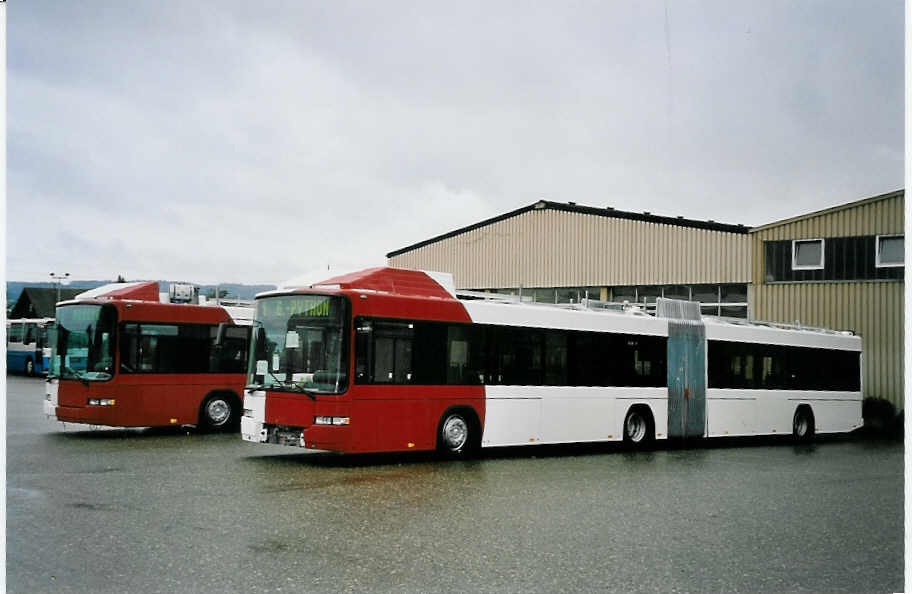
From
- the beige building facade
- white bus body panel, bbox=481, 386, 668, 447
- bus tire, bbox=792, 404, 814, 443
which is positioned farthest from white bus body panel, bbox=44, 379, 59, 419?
the beige building facade

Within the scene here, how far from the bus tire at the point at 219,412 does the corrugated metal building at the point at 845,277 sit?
13.3 m

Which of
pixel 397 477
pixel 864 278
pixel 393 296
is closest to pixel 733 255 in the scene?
pixel 864 278

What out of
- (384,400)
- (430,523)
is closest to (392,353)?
(384,400)

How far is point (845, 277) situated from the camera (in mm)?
26109

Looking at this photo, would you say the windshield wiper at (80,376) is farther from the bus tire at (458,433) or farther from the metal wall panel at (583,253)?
the metal wall panel at (583,253)

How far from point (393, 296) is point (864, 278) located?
A: 15.2 metres

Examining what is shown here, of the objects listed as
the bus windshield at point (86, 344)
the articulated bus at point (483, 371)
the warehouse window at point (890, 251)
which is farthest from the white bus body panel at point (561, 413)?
the warehouse window at point (890, 251)

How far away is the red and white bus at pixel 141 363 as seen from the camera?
17766 mm

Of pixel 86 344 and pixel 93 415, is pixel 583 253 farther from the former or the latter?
pixel 93 415

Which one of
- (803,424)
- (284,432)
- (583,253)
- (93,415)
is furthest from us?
(583,253)

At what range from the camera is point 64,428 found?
766 inches

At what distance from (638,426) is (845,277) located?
10159 millimetres

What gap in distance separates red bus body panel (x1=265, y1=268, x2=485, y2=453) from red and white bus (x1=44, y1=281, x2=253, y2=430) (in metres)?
3.22

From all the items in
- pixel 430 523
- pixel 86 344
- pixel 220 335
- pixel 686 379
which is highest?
pixel 220 335
